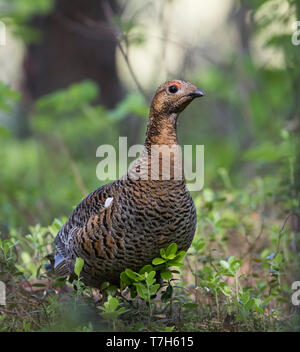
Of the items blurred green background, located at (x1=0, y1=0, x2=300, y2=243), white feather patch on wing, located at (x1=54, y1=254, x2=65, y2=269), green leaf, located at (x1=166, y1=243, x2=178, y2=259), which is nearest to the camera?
green leaf, located at (x1=166, y1=243, x2=178, y2=259)

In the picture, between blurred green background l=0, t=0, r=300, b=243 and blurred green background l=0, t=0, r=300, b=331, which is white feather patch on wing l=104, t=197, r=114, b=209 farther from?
blurred green background l=0, t=0, r=300, b=243

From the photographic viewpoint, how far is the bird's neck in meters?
3.44

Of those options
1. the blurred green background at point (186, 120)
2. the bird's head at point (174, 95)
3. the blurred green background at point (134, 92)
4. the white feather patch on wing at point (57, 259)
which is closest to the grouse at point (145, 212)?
the bird's head at point (174, 95)

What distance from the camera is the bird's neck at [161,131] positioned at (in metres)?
3.44

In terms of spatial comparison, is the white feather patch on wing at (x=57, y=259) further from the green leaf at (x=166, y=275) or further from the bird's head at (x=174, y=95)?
the bird's head at (x=174, y=95)

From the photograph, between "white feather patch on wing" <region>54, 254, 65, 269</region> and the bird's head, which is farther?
"white feather patch on wing" <region>54, 254, 65, 269</region>

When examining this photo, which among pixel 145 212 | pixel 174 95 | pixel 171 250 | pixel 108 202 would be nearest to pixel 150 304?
pixel 171 250

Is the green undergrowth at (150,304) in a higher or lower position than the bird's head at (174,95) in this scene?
lower

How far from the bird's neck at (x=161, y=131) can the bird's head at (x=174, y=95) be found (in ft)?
0.12

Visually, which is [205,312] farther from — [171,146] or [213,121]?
[213,121]

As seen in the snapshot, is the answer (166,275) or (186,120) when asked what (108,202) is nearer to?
(166,275)

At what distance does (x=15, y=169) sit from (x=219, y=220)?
6590mm

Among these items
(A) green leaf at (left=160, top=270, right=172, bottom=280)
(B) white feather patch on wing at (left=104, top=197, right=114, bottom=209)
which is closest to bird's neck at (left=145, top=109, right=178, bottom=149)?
(B) white feather patch on wing at (left=104, top=197, right=114, bottom=209)

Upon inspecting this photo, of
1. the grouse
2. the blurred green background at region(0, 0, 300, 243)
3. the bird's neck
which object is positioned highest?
the blurred green background at region(0, 0, 300, 243)
